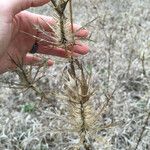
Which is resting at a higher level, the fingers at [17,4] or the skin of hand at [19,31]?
the fingers at [17,4]

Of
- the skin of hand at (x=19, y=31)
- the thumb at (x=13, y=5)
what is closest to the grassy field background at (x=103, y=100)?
the skin of hand at (x=19, y=31)

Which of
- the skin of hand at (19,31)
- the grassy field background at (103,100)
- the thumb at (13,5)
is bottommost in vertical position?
the grassy field background at (103,100)

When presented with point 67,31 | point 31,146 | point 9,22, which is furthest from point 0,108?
point 67,31

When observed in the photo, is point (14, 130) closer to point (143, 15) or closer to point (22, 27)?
point (22, 27)

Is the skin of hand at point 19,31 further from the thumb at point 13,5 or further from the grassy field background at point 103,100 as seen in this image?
the grassy field background at point 103,100

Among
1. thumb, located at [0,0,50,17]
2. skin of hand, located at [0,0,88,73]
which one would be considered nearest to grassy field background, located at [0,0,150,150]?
skin of hand, located at [0,0,88,73]

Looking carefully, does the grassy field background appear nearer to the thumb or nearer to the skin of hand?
the skin of hand

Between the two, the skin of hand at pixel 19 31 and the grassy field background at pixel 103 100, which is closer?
the skin of hand at pixel 19 31

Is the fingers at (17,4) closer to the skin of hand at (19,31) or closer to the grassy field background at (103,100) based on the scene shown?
the skin of hand at (19,31)

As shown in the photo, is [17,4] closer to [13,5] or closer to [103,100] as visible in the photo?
[13,5]
